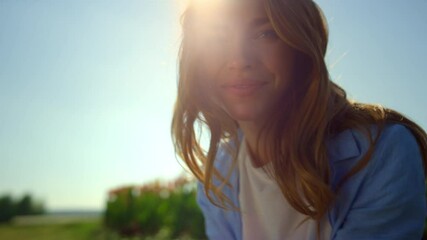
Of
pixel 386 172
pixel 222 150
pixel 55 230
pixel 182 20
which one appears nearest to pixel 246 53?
pixel 182 20

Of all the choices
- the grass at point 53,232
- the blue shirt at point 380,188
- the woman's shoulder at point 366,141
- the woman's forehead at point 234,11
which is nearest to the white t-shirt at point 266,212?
the blue shirt at point 380,188

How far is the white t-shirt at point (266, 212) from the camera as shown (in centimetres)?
234

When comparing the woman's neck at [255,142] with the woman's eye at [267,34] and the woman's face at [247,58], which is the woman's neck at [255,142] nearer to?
the woman's face at [247,58]

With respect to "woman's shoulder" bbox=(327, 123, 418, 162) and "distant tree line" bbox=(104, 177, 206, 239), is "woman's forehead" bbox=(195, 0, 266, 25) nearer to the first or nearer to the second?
"woman's shoulder" bbox=(327, 123, 418, 162)

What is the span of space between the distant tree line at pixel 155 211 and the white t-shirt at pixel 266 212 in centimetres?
438

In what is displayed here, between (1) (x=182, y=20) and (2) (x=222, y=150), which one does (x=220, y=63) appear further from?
(2) (x=222, y=150)

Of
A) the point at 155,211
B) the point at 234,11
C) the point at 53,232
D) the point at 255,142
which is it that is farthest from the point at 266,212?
the point at 53,232

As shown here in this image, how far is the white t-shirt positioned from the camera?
2336mm

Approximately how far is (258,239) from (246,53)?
99 cm

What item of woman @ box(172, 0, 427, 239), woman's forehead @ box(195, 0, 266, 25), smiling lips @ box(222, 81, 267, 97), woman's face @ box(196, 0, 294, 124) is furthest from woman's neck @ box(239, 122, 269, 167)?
woman's forehead @ box(195, 0, 266, 25)

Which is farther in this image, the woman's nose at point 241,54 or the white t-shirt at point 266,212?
the white t-shirt at point 266,212

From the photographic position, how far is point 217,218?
2.80 metres

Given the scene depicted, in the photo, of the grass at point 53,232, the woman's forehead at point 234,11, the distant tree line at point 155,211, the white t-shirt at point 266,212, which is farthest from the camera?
the grass at point 53,232

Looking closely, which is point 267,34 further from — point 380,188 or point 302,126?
point 380,188
